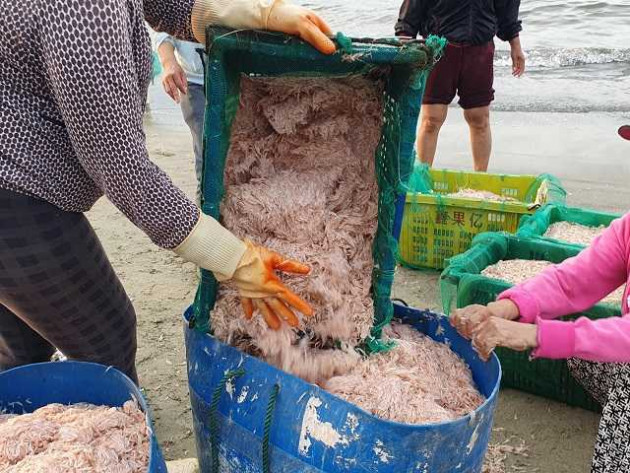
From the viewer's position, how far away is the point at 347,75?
1792mm

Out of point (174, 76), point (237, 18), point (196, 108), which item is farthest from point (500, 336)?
point (174, 76)

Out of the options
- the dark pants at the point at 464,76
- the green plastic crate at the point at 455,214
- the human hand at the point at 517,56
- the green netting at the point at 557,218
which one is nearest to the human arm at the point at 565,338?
the green netting at the point at 557,218

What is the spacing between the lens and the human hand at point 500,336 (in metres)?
1.76

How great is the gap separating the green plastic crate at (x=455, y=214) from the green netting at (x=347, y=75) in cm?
188

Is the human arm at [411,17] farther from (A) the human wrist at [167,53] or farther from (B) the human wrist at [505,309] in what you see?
(B) the human wrist at [505,309]

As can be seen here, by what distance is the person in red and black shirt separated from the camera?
14.7 ft

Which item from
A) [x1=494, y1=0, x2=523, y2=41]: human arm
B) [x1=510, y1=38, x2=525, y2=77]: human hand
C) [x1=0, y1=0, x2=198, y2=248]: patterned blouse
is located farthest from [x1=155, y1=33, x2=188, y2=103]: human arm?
[x1=510, y1=38, x2=525, y2=77]: human hand

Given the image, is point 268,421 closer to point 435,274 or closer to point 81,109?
point 81,109

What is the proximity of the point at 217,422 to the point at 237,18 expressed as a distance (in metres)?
1.14

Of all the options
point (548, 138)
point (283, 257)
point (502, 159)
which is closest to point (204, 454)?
point (283, 257)

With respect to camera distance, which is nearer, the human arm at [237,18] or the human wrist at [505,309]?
the human arm at [237,18]

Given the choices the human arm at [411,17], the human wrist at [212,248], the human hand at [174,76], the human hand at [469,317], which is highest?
the human arm at [411,17]

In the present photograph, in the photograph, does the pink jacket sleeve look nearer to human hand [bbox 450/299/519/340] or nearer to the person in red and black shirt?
human hand [bbox 450/299/519/340]

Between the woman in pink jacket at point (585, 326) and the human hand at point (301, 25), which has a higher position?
the human hand at point (301, 25)
